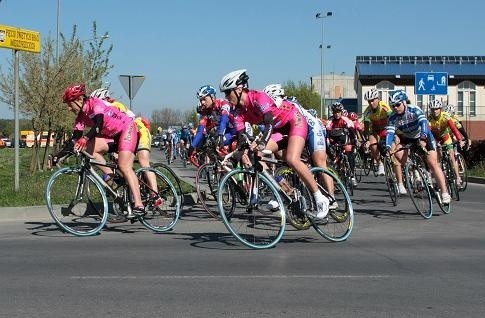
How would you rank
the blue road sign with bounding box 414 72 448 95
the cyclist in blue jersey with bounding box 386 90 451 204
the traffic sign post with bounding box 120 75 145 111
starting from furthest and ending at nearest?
the blue road sign with bounding box 414 72 448 95
the traffic sign post with bounding box 120 75 145 111
the cyclist in blue jersey with bounding box 386 90 451 204

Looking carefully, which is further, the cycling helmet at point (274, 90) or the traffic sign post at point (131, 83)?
the traffic sign post at point (131, 83)

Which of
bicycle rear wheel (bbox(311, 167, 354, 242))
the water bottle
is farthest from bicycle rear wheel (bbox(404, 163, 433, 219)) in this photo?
the water bottle

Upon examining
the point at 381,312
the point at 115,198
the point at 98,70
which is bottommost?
the point at 381,312

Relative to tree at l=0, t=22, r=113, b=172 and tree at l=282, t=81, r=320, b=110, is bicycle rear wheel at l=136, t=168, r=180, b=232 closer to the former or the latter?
tree at l=0, t=22, r=113, b=172

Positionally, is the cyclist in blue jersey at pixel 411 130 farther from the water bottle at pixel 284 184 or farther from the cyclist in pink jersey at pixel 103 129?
the cyclist in pink jersey at pixel 103 129

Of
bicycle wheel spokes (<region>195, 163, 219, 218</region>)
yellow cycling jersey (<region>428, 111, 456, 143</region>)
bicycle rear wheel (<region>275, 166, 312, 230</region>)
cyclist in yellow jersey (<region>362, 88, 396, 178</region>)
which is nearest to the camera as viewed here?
bicycle rear wheel (<region>275, 166, 312, 230</region>)

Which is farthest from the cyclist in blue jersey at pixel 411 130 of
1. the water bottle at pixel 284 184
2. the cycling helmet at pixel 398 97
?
the water bottle at pixel 284 184

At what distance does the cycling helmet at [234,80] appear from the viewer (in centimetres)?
759

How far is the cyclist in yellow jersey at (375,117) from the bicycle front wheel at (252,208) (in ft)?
17.6

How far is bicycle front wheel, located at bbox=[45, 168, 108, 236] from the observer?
8.59 m

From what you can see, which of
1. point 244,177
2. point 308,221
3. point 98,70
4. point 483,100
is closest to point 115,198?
point 244,177

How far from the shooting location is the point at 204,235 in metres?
8.88

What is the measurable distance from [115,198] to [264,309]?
402 centimetres

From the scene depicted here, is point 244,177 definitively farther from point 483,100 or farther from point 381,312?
point 483,100
